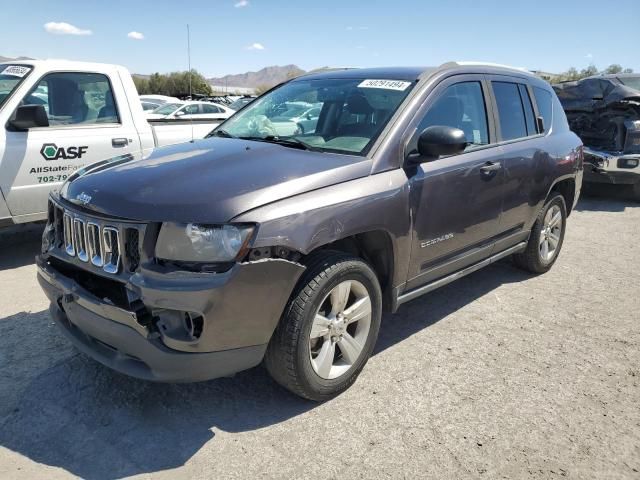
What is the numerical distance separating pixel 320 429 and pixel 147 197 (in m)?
1.50

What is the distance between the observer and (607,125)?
949cm

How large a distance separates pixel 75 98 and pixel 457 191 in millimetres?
4155

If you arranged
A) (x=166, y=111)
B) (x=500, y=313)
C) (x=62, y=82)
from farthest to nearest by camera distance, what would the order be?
(x=166, y=111)
(x=62, y=82)
(x=500, y=313)

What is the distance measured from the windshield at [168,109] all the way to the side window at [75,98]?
1130 cm

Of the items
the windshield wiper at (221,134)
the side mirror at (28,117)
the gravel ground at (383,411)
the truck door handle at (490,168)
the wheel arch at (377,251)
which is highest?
the side mirror at (28,117)

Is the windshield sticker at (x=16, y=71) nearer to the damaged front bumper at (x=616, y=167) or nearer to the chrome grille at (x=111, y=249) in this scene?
the chrome grille at (x=111, y=249)

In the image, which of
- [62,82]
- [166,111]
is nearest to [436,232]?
[62,82]

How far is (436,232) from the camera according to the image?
3535 mm

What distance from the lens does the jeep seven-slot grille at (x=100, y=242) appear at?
2590mm

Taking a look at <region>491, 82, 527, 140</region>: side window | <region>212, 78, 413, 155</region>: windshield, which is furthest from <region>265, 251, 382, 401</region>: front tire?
<region>491, 82, 527, 140</region>: side window

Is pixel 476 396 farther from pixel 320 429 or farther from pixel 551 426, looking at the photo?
pixel 320 429

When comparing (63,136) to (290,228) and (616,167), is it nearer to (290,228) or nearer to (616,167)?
(290,228)

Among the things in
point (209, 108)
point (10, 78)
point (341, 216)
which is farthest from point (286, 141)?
point (209, 108)

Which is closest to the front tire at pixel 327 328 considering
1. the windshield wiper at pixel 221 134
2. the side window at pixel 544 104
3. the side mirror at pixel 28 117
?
the windshield wiper at pixel 221 134
